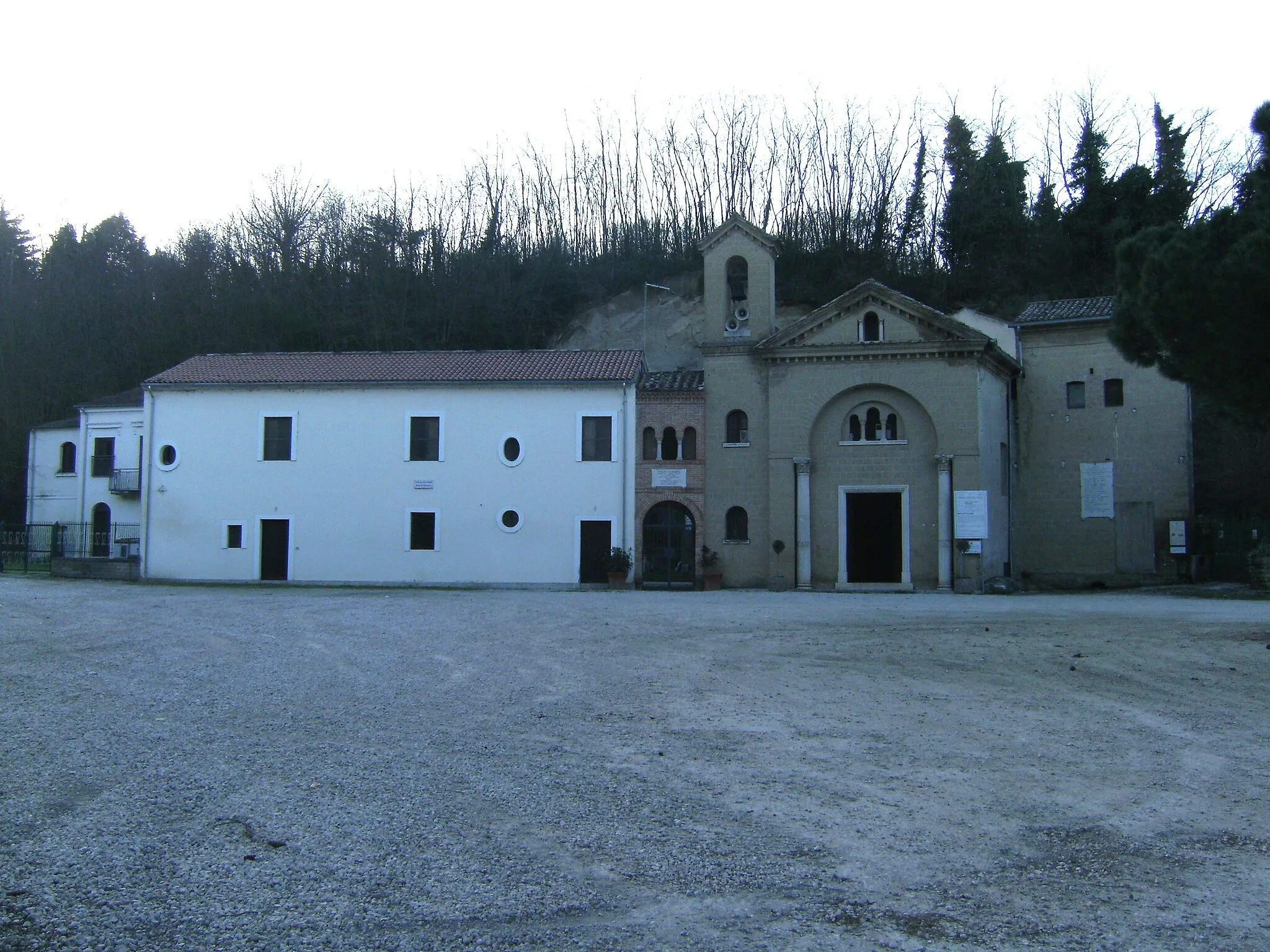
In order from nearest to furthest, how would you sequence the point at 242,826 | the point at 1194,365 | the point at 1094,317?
the point at 242,826 < the point at 1194,365 < the point at 1094,317

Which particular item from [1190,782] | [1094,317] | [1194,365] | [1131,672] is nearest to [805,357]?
[1094,317]

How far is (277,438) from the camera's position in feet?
112

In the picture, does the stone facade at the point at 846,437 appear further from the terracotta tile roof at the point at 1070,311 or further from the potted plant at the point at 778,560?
the terracotta tile roof at the point at 1070,311

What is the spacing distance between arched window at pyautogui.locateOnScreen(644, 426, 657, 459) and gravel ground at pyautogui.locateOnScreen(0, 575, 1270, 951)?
18512mm

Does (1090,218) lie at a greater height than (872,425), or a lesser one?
greater

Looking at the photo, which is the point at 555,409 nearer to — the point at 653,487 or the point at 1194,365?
the point at 653,487

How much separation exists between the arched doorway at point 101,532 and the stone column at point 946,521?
28396mm

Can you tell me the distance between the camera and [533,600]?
24078mm

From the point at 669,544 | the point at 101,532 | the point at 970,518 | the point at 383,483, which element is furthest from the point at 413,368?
the point at 970,518

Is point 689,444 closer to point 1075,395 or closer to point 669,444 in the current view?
point 669,444

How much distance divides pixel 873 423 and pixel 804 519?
143 inches

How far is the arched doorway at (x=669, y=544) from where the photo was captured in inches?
1268

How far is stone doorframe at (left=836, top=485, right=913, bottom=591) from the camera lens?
30.9 m

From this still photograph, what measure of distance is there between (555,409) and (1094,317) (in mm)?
17455
